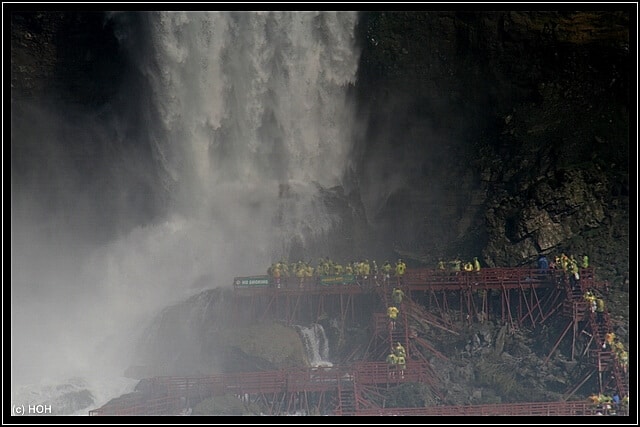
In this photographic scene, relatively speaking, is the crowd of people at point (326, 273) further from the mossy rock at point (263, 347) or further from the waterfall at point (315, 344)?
the mossy rock at point (263, 347)

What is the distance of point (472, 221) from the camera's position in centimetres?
5647

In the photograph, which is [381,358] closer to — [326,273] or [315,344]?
[315,344]

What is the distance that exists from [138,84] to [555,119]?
26032 mm

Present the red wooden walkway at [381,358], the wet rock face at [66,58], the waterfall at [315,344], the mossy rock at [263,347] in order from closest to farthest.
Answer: the red wooden walkway at [381,358], the mossy rock at [263,347], the waterfall at [315,344], the wet rock face at [66,58]

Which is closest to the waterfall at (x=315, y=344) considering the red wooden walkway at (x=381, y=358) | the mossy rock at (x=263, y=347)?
the mossy rock at (x=263, y=347)

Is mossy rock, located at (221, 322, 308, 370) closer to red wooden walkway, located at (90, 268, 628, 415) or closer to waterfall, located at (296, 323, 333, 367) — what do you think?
waterfall, located at (296, 323, 333, 367)

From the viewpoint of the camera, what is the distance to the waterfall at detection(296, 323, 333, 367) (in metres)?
46.3

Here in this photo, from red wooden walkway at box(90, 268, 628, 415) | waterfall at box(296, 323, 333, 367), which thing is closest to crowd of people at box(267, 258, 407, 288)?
red wooden walkway at box(90, 268, 628, 415)

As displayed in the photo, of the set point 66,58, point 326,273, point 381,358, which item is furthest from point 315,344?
point 66,58

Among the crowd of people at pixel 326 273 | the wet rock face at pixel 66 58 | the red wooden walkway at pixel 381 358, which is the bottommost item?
the red wooden walkway at pixel 381 358

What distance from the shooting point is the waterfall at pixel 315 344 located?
4628 cm

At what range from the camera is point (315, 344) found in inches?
1845
